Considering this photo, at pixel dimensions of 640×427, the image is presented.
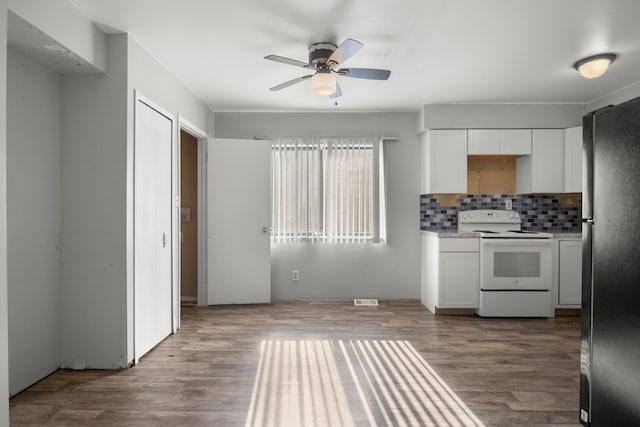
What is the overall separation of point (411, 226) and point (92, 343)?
12.0 ft

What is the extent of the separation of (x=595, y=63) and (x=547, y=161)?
5.23 feet

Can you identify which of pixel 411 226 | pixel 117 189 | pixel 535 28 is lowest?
pixel 411 226

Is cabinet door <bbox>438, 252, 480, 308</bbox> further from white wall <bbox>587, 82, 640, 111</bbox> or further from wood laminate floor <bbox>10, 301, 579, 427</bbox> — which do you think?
white wall <bbox>587, 82, 640, 111</bbox>

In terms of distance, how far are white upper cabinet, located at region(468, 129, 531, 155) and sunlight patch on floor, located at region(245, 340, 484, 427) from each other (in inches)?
99.4

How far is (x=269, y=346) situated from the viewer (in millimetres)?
3355

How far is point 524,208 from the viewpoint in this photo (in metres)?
4.95

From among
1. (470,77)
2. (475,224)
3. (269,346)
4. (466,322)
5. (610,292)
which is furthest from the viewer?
(475,224)

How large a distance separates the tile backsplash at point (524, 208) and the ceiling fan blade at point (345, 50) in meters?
2.66

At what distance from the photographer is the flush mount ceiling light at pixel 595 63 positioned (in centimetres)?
319

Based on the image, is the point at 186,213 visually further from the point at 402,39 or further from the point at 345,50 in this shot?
the point at 402,39

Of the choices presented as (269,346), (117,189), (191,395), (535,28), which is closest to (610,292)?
(535,28)

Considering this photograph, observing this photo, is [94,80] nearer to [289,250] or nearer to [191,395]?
[191,395]

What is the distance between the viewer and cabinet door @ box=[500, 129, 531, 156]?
15.2 ft

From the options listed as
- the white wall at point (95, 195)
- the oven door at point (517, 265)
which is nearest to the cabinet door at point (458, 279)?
the oven door at point (517, 265)
